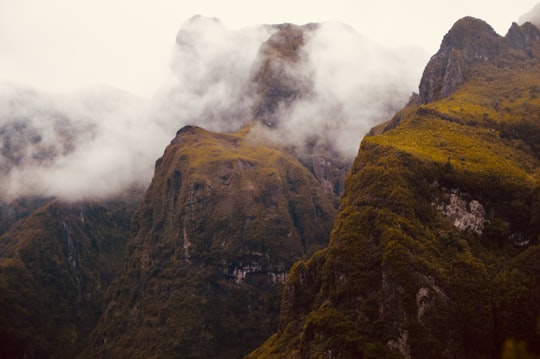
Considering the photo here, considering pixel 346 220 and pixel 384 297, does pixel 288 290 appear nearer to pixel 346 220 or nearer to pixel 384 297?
pixel 346 220

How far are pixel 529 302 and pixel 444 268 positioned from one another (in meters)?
14.8

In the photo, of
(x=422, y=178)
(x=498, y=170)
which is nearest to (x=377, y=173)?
(x=422, y=178)

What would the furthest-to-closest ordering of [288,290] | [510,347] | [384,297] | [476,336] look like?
[288,290] → [384,297] → [476,336] → [510,347]

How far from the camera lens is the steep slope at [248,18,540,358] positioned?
8950 centimetres

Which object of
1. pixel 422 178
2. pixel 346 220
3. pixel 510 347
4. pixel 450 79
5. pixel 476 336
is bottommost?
pixel 510 347

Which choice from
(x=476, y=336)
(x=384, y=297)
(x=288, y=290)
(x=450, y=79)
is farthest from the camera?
(x=450, y=79)

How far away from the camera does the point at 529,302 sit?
293 ft

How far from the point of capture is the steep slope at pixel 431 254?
8950 centimetres

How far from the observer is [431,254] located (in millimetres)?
98000

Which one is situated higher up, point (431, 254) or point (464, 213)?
point (464, 213)

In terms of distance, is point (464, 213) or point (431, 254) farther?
point (464, 213)

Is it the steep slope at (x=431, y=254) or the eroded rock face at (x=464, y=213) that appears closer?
the steep slope at (x=431, y=254)

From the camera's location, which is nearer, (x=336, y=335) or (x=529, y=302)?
(x=529, y=302)

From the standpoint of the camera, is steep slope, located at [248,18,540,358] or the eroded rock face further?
the eroded rock face
